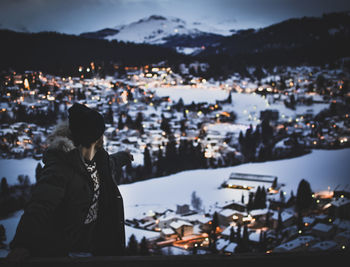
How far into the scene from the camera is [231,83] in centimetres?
5875

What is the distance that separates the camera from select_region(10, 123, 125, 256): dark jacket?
3.02 feet

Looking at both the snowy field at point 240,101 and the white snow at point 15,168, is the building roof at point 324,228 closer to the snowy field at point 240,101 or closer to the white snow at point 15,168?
the white snow at point 15,168

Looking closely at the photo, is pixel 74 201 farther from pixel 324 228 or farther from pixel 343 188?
pixel 343 188

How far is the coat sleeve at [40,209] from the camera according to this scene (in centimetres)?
90

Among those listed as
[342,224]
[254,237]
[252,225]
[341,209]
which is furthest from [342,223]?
[252,225]

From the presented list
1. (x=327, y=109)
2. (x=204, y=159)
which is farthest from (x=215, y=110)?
(x=204, y=159)

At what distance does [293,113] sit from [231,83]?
20.8 m

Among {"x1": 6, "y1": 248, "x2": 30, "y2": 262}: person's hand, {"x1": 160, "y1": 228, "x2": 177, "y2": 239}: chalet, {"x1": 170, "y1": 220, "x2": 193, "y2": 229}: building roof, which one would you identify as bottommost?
{"x1": 160, "y1": 228, "x2": 177, "y2": 239}: chalet

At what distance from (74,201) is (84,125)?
1.06ft

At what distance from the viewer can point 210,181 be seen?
19516 millimetres

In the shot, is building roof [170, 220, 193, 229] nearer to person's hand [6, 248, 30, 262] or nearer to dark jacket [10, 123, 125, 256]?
dark jacket [10, 123, 125, 256]

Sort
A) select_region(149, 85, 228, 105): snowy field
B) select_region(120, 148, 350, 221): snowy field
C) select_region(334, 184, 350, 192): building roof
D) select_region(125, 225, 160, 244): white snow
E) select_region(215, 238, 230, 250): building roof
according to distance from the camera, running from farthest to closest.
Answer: select_region(149, 85, 228, 105): snowy field < select_region(120, 148, 350, 221): snowy field < select_region(334, 184, 350, 192): building roof < select_region(125, 225, 160, 244): white snow < select_region(215, 238, 230, 250): building roof

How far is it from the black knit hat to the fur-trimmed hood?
0.10 ft

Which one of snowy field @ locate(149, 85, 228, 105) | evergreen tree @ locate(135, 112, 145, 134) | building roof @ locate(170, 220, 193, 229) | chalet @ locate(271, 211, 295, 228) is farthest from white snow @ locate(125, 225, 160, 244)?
snowy field @ locate(149, 85, 228, 105)
